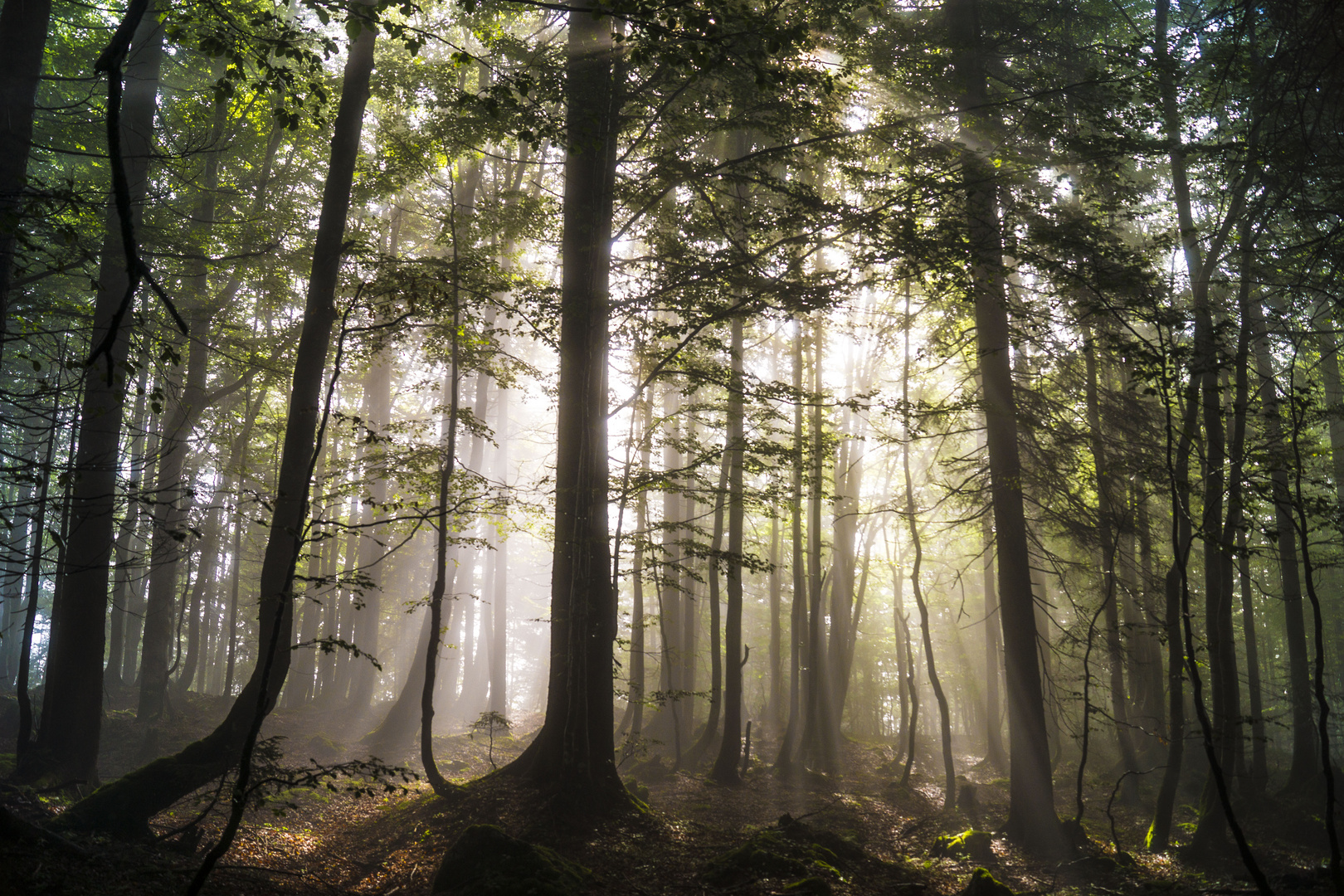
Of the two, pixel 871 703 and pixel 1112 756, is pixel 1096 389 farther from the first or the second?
pixel 871 703

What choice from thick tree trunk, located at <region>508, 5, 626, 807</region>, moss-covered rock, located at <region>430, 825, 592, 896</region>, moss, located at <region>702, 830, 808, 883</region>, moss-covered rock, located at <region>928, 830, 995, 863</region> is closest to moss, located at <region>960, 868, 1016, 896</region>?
moss, located at <region>702, 830, 808, 883</region>

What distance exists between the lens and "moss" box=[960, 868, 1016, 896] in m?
6.48

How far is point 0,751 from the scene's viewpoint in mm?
10906

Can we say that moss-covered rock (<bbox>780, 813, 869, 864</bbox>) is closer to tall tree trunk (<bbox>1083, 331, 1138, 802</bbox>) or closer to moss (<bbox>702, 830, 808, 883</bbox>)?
moss (<bbox>702, 830, 808, 883</bbox>)

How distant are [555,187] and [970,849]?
42.8ft

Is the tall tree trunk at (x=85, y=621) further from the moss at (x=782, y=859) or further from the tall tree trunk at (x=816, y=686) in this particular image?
the tall tree trunk at (x=816, y=686)

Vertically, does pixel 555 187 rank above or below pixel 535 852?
above

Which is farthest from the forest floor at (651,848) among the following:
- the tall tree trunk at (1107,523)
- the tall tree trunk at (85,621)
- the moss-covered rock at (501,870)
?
the tall tree trunk at (1107,523)

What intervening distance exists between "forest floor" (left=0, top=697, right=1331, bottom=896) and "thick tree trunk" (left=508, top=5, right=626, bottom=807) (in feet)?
2.05

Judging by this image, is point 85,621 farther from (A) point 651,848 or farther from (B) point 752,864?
(B) point 752,864

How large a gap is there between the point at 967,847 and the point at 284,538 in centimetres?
884

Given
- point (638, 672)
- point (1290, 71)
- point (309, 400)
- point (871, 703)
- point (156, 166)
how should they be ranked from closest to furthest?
point (1290, 71)
point (309, 400)
point (156, 166)
point (638, 672)
point (871, 703)

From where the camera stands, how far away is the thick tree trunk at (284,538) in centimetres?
641

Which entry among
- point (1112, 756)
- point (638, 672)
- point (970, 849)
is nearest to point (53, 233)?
point (970, 849)
